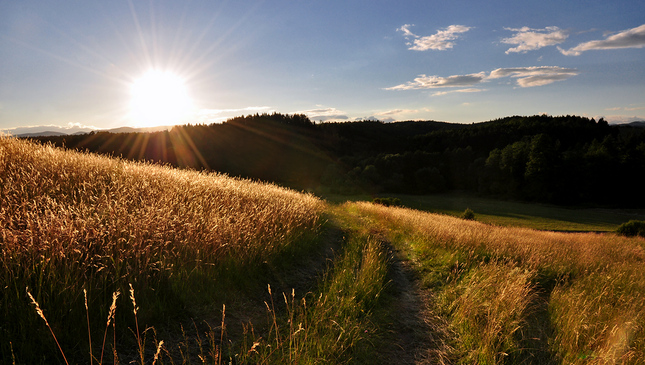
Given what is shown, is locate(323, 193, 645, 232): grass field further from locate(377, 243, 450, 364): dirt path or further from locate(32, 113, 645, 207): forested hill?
locate(377, 243, 450, 364): dirt path

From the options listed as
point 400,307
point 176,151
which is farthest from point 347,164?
point 400,307

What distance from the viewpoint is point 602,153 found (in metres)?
64.8

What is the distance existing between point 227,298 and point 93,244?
2164 mm

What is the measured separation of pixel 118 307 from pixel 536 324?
655cm

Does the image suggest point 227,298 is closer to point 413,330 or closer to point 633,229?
point 413,330

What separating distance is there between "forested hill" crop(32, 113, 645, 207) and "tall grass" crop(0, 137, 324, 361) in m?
33.3

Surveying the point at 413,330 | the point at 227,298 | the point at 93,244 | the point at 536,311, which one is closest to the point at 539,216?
the point at 536,311

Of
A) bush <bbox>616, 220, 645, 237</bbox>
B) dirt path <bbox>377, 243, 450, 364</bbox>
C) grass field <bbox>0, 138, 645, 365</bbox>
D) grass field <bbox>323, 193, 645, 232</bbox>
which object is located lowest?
grass field <bbox>323, 193, 645, 232</bbox>

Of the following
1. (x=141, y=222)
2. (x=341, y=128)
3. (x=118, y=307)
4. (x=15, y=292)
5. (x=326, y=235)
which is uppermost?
(x=341, y=128)

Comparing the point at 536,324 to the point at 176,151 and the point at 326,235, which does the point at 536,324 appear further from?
the point at 176,151

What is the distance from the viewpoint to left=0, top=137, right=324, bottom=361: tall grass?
3.49 meters

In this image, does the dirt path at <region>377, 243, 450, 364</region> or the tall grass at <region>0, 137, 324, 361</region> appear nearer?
the tall grass at <region>0, 137, 324, 361</region>

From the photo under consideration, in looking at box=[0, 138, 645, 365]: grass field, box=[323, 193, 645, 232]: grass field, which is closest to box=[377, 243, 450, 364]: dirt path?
box=[0, 138, 645, 365]: grass field

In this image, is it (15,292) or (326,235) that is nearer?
(15,292)
